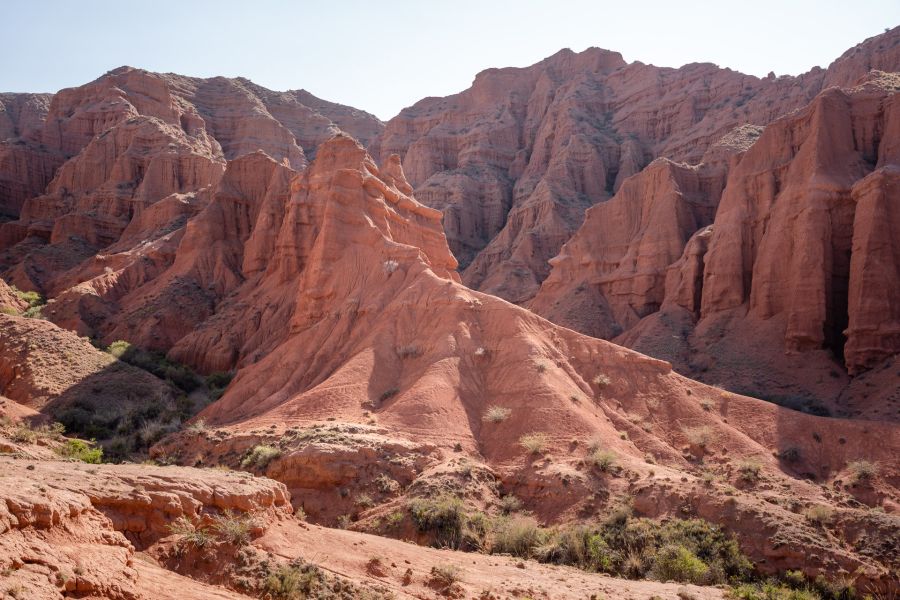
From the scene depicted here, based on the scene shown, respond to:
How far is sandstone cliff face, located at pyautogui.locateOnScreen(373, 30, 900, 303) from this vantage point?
72.3 metres

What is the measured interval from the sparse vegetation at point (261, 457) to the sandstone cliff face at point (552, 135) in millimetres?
45808

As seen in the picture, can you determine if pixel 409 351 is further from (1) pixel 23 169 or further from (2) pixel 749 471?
(1) pixel 23 169

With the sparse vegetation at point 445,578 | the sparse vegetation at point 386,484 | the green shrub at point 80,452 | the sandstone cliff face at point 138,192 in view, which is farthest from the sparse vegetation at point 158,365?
the sparse vegetation at point 445,578

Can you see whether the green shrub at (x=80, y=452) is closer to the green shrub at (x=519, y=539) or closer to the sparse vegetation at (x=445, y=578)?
the green shrub at (x=519, y=539)

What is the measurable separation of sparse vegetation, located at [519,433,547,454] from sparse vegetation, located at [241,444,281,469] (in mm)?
8228

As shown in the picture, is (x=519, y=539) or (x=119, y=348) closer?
(x=519, y=539)

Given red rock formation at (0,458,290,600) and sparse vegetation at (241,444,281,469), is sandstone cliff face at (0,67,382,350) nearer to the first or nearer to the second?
sparse vegetation at (241,444,281,469)

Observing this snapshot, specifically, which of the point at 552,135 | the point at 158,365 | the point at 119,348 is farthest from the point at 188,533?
the point at 552,135

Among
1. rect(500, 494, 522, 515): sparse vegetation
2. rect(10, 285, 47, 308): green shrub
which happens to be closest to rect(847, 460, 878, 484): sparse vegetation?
rect(500, 494, 522, 515): sparse vegetation

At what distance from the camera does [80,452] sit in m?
25.2

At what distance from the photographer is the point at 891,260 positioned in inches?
1494

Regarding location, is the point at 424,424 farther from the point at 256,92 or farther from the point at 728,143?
the point at 256,92

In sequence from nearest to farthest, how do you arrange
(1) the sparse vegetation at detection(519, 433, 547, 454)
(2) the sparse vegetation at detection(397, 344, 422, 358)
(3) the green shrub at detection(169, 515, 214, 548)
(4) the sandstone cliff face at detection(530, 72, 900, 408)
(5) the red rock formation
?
(5) the red rock formation
(3) the green shrub at detection(169, 515, 214, 548)
(1) the sparse vegetation at detection(519, 433, 547, 454)
(2) the sparse vegetation at detection(397, 344, 422, 358)
(4) the sandstone cliff face at detection(530, 72, 900, 408)

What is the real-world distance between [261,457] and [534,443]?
908 centimetres
